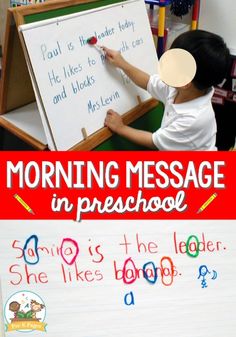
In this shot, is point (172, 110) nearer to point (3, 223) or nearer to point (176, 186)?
point (176, 186)

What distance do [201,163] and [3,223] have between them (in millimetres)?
390

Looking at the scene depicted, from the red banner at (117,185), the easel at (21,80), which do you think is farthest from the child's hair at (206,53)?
the red banner at (117,185)

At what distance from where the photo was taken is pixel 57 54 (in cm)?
120

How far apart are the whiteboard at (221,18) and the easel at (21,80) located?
1005 millimetres

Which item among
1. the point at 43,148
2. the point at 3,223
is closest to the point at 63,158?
the point at 3,223

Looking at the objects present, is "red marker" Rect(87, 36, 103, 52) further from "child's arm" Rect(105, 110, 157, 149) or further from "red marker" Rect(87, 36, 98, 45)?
"child's arm" Rect(105, 110, 157, 149)

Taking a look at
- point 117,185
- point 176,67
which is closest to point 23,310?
point 117,185

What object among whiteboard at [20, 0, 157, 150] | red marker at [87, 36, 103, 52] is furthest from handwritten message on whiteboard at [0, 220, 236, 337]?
red marker at [87, 36, 103, 52]

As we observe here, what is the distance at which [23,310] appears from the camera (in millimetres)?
760

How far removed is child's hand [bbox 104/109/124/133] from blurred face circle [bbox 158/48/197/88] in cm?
53

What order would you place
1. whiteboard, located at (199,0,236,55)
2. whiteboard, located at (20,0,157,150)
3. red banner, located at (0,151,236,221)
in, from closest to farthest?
1. red banner, located at (0,151,236,221)
2. whiteboard, located at (20,0,157,150)
3. whiteboard, located at (199,0,236,55)

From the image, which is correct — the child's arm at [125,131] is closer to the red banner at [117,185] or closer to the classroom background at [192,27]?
the red banner at [117,185]

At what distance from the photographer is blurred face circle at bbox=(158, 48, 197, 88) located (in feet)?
2.71

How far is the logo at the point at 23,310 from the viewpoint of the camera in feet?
2.48
